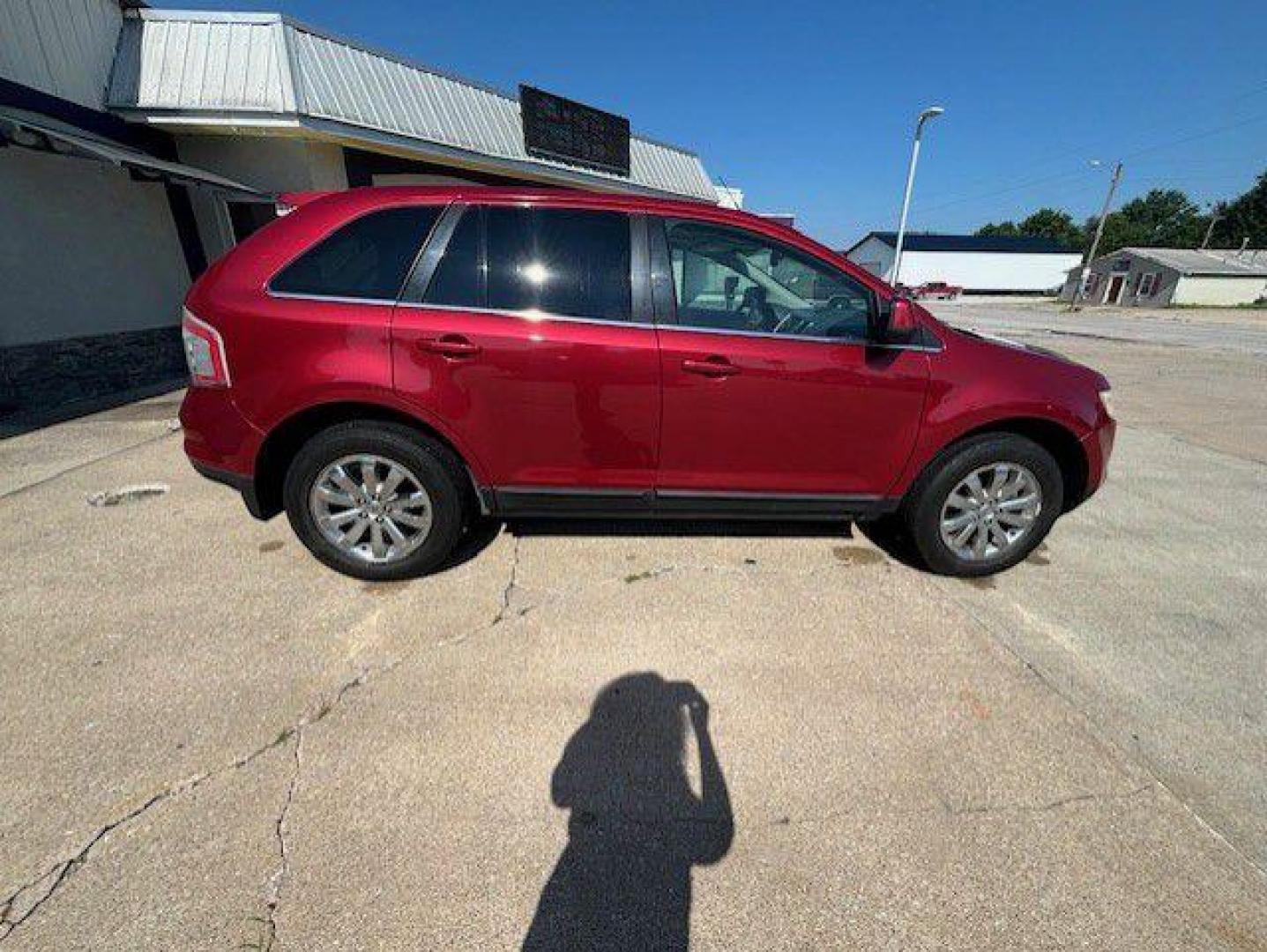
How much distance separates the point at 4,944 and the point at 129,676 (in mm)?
1103

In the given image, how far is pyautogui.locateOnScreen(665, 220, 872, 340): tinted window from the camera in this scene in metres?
2.84

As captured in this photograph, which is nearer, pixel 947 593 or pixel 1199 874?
pixel 1199 874

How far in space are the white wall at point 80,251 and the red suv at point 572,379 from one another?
5.93m

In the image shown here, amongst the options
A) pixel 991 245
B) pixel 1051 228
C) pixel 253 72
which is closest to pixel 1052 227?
pixel 1051 228

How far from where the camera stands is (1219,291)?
144 ft

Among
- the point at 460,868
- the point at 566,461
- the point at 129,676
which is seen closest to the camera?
the point at 460,868

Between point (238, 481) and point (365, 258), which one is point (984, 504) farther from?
point (238, 481)

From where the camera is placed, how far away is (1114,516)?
4.18m

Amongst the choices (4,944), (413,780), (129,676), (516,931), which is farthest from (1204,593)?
(129,676)

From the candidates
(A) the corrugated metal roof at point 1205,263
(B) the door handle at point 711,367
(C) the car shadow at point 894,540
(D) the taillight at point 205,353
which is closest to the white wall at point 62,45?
(D) the taillight at point 205,353

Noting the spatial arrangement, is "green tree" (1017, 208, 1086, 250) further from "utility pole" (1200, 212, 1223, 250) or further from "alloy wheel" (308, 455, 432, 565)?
"alloy wheel" (308, 455, 432, 565)

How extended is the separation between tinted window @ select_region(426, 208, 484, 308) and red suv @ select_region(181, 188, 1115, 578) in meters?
0.01

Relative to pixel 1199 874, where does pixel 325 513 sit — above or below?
above

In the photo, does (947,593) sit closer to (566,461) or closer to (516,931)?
(566,461)
